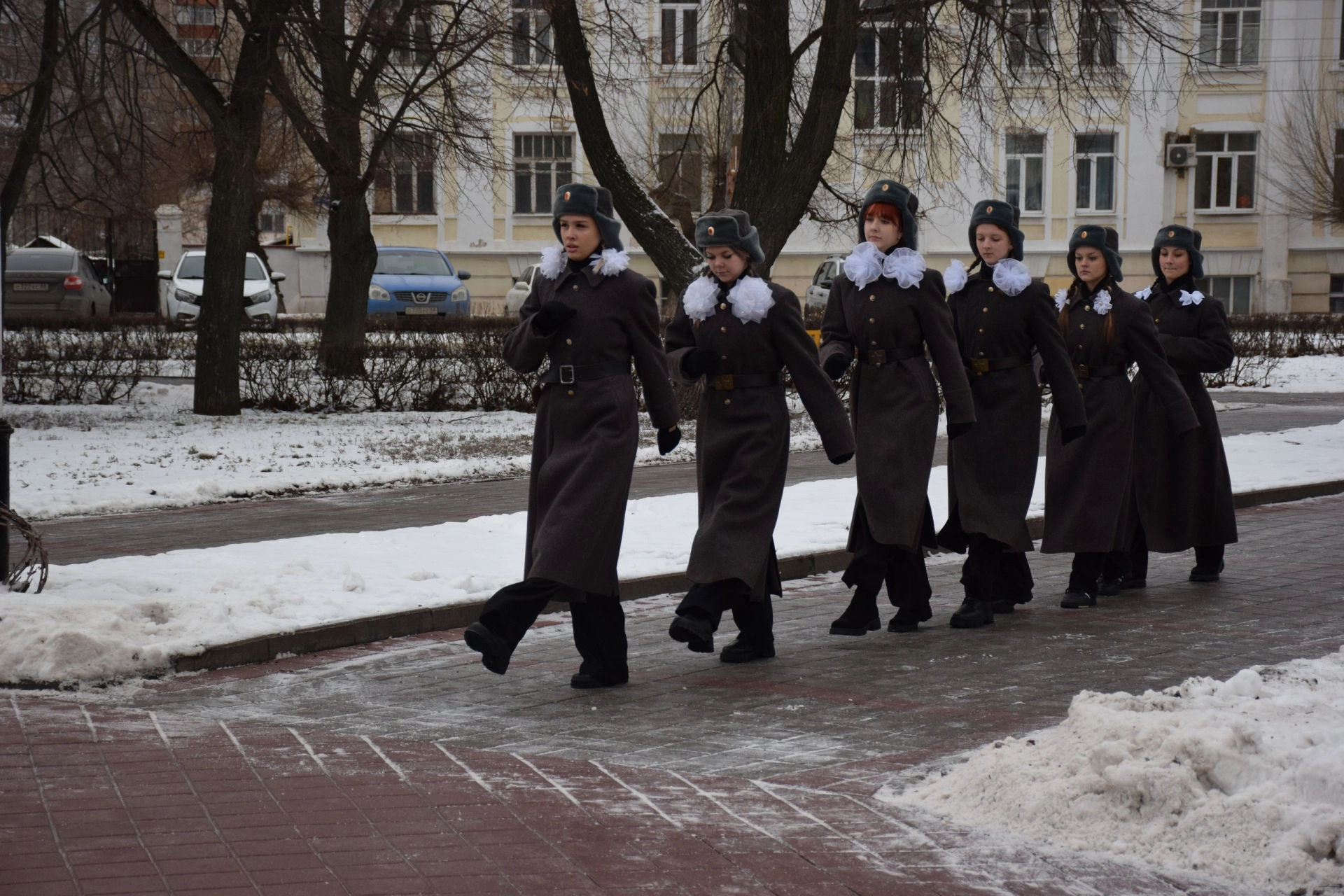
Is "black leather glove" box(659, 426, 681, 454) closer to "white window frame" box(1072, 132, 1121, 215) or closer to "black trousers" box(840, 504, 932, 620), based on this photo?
"black trousers" box(840, 504, 932, 620)

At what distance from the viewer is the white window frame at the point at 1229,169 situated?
147 feet

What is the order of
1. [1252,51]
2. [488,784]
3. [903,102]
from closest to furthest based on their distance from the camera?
[488,784] → [903,102] → [1252,51]

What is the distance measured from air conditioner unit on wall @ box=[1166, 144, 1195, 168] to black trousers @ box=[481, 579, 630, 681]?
1595 inches

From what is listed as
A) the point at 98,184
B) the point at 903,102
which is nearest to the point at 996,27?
the point at 903,102

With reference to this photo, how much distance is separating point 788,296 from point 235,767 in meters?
3.08

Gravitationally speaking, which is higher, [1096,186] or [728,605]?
[1096,186]

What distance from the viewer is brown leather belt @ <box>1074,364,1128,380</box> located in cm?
903

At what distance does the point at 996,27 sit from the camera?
1677cm

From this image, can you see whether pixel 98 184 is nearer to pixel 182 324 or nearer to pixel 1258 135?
pixel 182 324

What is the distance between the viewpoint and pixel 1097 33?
17141 mm

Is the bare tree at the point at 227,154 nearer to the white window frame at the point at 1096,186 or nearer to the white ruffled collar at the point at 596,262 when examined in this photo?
the white ruffled collar at the point at 596,262

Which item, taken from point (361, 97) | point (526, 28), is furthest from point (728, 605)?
point (526, 28)

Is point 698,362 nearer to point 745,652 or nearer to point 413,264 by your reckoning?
point 745,652

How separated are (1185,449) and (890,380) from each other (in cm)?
262
